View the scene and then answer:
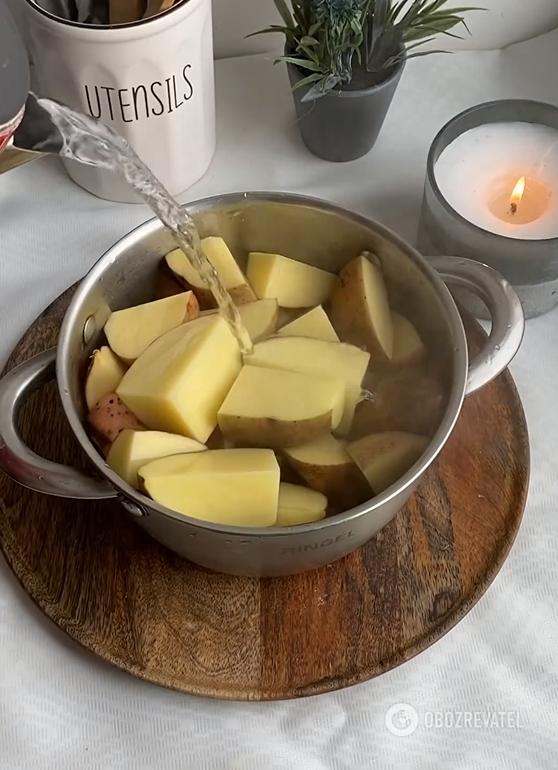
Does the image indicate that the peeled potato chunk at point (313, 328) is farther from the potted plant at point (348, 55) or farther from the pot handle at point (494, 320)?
the potted plant at point (348, 55)

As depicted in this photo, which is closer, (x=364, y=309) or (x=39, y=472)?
(x=39, y=472)

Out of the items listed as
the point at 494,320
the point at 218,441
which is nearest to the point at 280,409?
the point at 218,441

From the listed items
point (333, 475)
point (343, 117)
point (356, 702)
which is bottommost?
point (356, 702)

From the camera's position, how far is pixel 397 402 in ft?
2.00

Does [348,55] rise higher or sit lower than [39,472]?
higher

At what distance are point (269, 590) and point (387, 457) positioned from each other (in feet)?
0.40

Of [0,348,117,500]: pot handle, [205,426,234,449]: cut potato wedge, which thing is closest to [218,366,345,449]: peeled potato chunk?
[205,426,234,449]: cut potato wedge

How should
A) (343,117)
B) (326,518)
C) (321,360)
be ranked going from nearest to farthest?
(326,518) → (321,360) → (343,117)

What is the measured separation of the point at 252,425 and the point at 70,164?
0.34 meters

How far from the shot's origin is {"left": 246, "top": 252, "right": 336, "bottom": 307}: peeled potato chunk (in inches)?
25.6

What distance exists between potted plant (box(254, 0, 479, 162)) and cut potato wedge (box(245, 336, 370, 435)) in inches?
8.8

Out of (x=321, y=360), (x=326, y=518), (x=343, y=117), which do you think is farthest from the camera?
(x=343, y=117)

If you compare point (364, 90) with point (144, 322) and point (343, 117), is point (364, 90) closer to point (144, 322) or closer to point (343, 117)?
point (343, 117)

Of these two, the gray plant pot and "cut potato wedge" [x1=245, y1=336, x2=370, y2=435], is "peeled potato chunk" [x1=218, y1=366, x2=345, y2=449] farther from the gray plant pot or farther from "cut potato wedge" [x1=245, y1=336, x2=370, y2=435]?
the gray plant pot
